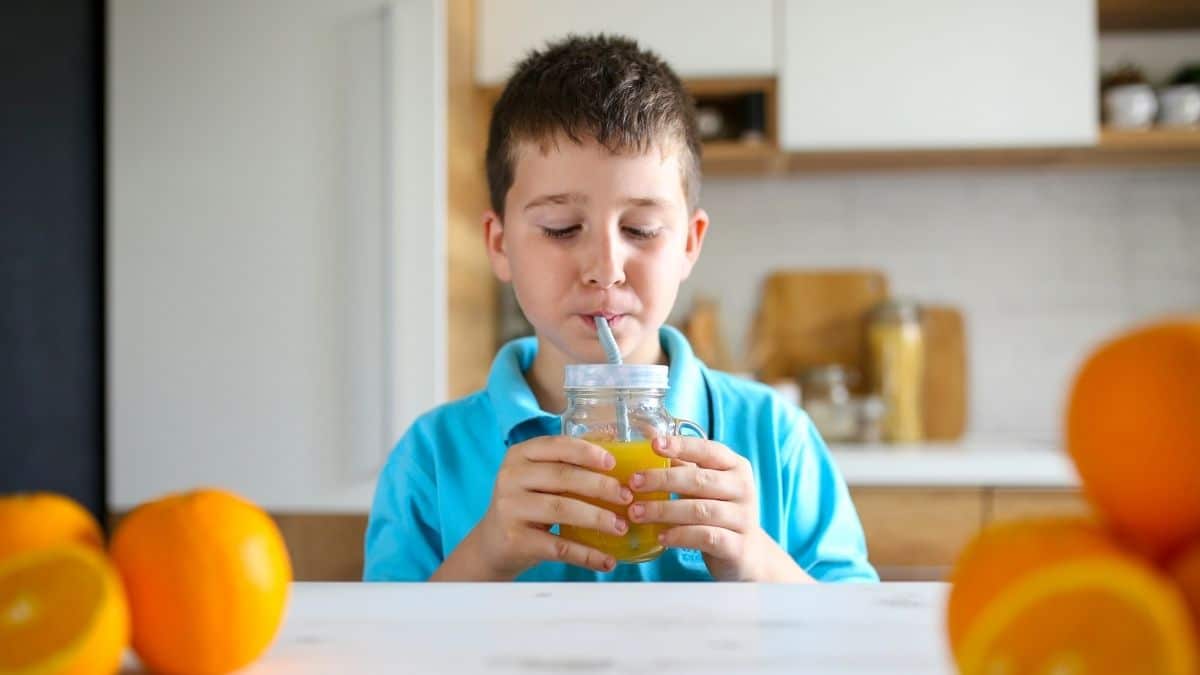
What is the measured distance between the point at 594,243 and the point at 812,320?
172cm

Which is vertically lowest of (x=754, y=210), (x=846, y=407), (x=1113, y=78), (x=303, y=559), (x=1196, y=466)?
(x=303, y=559)

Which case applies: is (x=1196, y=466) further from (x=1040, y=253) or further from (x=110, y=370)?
(x=1040, y=253)

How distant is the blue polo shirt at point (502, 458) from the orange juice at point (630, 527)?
289 millimetres

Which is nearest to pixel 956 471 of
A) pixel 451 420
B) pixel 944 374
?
pixel 944 374

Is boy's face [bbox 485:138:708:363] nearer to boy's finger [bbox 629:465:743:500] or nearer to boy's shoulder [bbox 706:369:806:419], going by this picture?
boy's shoulder [bbox 706:369:806:419]

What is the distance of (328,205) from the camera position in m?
2.06

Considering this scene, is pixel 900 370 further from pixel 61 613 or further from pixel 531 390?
pixel 61 613

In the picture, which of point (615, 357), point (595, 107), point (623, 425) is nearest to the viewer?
point (623, 425)

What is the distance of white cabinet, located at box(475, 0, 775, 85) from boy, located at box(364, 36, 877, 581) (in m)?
1.13

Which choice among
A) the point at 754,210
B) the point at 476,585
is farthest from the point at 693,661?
the point at 754,210

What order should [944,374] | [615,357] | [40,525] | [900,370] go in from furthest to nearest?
1. [944,374]
2. [900,370]
3. [615,357]
4. [40,525]

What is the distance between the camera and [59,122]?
1.99 meters

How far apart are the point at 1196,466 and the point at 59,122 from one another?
2.15 metres

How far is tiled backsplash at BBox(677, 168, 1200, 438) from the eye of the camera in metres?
2.56
